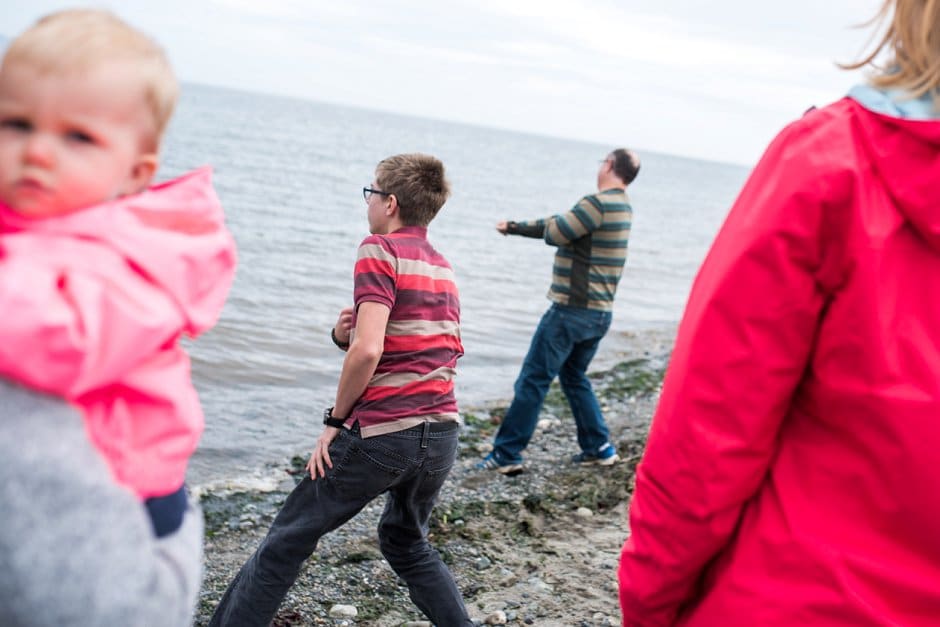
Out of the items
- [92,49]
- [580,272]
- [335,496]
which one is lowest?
[335,496]

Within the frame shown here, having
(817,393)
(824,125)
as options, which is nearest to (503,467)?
(817,393)

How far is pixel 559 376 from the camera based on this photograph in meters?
7.88

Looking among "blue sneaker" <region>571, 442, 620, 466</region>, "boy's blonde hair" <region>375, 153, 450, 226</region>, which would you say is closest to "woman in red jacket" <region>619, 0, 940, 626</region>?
"boy's blonde hair" <region>375, 153, 450, 226</region>

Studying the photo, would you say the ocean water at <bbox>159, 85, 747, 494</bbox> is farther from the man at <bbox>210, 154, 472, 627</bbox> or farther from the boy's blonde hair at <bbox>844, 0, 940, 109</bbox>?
the boy's blonde hair at <bbox>844, 0, 940, 109</bbox>

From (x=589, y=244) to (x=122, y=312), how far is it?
6.10 metres

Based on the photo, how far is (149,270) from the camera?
61.7 inches

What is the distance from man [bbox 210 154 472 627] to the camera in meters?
3.96

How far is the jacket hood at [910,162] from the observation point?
5.75 ft

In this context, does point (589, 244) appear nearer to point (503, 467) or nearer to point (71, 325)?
point (503, 467)

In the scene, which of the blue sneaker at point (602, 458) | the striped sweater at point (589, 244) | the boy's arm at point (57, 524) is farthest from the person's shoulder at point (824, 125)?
the blue sneaker at point (602, 458)

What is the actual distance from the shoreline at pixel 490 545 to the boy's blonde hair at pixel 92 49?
4030mm

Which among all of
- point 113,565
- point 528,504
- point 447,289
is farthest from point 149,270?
point 528,504

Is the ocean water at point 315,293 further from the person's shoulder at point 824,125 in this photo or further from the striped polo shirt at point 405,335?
the person's shoulder at point 824,125

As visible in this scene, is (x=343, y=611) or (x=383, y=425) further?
(x=343, y=611)
